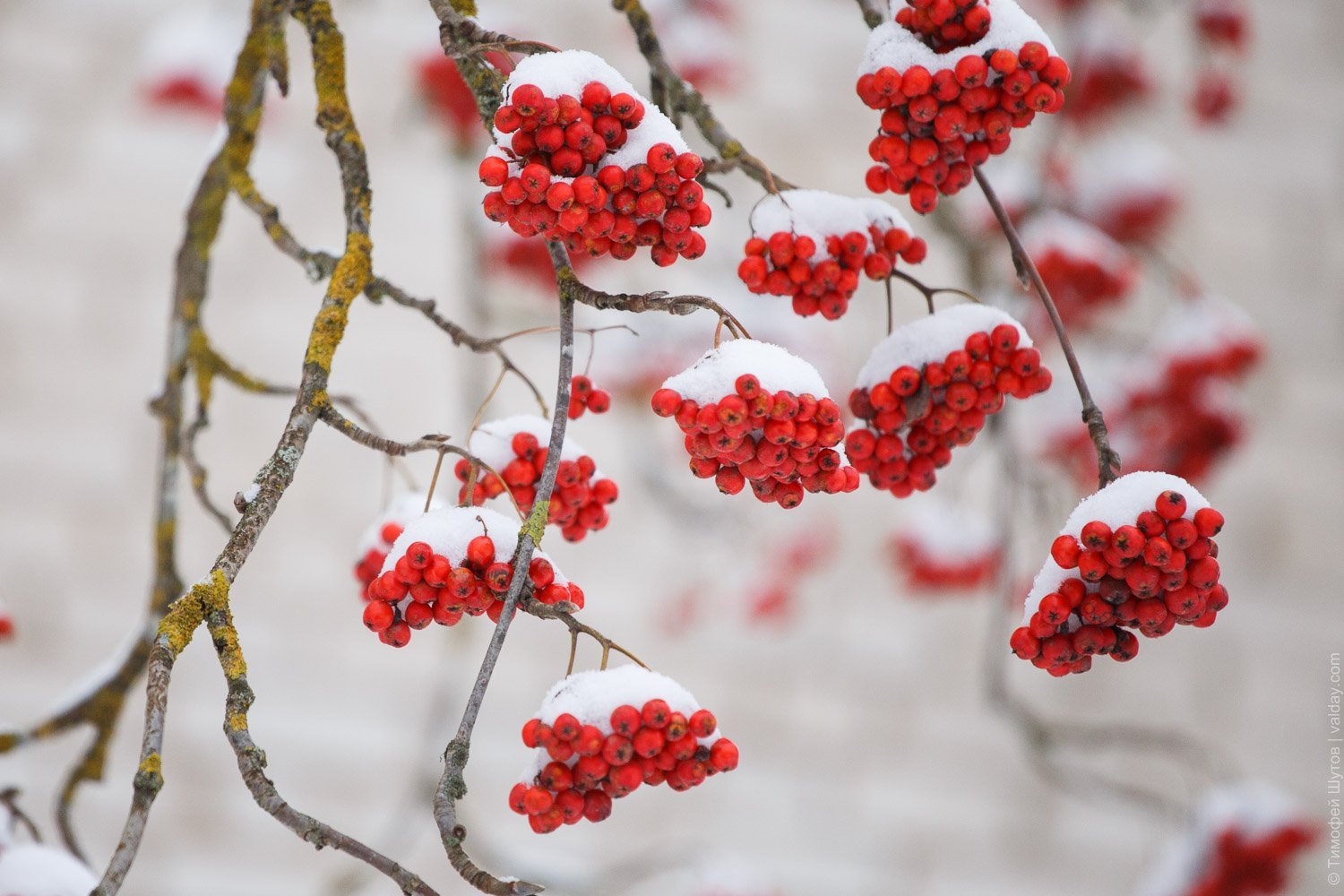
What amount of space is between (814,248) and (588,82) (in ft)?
0.43

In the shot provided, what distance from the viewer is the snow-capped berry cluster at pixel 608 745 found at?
38 cm

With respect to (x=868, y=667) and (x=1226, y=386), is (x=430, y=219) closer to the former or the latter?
(x=868, y=667)

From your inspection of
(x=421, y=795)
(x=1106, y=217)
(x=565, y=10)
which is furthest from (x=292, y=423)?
(x=565, y=10)

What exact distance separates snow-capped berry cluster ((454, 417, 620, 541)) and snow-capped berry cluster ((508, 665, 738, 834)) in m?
0.10

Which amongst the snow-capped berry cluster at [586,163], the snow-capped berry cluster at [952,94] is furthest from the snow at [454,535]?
the snow-capped berry cluster at [952,94]

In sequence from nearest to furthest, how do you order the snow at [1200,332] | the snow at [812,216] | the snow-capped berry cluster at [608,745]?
the snow-capped berry cluster at [608,745] < the snow at [812,216] < the snow at [1200,332]

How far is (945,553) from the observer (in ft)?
4.15

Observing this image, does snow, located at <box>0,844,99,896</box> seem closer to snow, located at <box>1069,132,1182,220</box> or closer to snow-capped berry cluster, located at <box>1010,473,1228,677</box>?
snow-capped berry cluster, located at <box>1010,473,1228,677</box>

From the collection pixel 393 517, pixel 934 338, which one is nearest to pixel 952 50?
pixel 934 338

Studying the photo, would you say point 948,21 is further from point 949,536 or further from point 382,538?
point 949,536

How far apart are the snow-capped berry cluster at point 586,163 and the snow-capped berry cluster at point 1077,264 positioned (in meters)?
0.87

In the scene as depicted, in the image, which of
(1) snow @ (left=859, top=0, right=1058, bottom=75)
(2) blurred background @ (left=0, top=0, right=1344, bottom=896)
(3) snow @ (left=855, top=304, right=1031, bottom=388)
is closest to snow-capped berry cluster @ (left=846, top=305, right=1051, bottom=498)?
(3) snow @ (left=855, top=304, right=1031, bottom=388)

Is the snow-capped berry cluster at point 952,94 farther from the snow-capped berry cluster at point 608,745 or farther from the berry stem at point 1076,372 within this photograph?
the snow-capped berry cluster at point 608,745

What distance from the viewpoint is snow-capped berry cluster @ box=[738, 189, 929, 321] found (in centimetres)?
48
